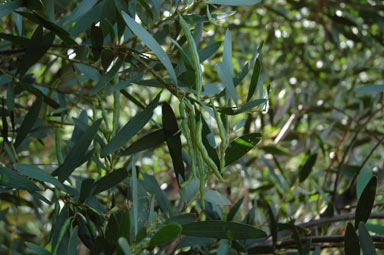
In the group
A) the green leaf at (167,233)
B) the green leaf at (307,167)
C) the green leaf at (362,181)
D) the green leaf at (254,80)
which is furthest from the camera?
the green leaf at (307,167)

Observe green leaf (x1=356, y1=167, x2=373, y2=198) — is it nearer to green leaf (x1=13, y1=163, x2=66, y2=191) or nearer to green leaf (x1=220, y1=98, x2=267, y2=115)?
green leaf (x1=220, y1=98, x2=267, y2=115)

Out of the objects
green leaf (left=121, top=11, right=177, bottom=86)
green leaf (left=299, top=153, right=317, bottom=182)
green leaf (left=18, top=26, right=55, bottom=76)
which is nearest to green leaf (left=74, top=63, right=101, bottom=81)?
green leaf (left=18, top=26, right=55, bottom=76)

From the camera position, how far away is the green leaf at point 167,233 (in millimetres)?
323

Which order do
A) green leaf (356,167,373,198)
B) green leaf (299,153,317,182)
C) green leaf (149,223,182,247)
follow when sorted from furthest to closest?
1. green leaf (299,153,317,182)
2. green leaf (356,167,373,198)
3. green leaf (149,223,182,247)

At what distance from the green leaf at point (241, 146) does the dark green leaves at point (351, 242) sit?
0.45 ft

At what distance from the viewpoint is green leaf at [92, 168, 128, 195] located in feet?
1.32

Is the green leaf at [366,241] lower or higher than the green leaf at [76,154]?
lower

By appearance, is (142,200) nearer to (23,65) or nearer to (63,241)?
(63,241)

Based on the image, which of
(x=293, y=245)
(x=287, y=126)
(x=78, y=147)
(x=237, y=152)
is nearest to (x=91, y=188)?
(x=78, y=147)

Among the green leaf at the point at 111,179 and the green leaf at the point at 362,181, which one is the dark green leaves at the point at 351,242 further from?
the green leaf at the point at 111,179

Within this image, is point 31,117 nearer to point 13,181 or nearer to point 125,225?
point 13,181

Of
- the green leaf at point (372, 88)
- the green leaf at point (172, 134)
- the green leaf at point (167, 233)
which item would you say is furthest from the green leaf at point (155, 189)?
the green leaf at point (372, 88)

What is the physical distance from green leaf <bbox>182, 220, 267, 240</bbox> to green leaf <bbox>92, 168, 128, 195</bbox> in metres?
0.07

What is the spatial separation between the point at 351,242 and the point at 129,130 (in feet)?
0.85
